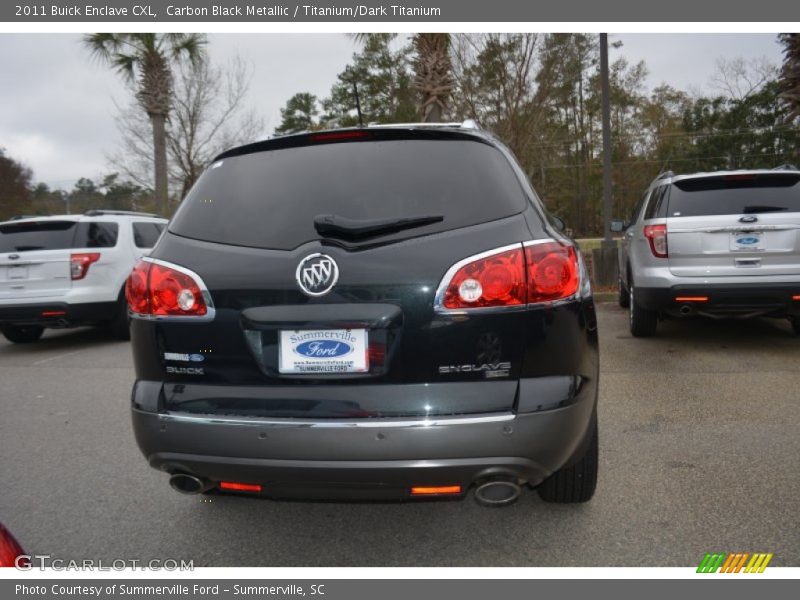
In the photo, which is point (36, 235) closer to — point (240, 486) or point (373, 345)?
point (240, 486)

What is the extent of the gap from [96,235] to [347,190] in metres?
6.92

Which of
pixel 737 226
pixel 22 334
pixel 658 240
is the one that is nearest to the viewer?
pixel 737 226

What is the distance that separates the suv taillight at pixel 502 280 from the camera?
84.5 inches

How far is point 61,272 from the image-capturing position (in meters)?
7.76

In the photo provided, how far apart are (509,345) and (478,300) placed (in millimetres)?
188

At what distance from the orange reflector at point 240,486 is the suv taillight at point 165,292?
623mm

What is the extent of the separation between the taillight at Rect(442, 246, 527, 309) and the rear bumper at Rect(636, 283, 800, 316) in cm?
432

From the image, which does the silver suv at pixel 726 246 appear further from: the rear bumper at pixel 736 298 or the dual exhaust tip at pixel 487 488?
the dual exhaust tip at pixel 487 488

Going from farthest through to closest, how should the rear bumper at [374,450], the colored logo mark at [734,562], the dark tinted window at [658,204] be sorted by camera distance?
the dark tinted window at [658,204] < the colored logo mark at [734,562] < the rear bumper at [374,450]

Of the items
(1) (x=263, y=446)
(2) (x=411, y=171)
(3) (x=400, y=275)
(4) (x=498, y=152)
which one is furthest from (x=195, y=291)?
(4) (x=498, y=152)

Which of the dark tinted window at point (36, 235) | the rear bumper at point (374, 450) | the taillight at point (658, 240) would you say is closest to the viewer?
the rear bumper at point (374, 450)

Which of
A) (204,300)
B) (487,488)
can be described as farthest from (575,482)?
(204,300)

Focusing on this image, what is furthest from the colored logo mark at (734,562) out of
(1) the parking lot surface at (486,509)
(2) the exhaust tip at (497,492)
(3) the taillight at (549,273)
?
(3) the taillight at (549,273)

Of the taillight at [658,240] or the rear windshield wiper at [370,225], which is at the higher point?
the rear windshield wiper at [370,225]
